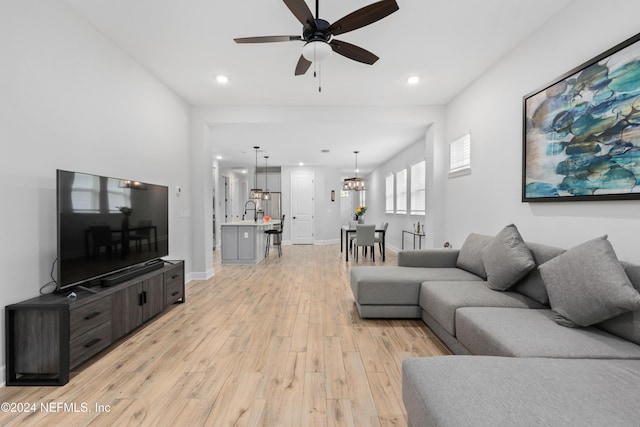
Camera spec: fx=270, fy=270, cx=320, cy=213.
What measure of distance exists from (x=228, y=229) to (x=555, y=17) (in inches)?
226

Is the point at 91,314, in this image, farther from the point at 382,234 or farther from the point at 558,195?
the point at 382,234

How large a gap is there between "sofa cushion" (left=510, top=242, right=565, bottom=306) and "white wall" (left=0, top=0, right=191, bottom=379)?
12.2 feet

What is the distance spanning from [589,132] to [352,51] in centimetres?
190

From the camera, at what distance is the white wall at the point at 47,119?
5.97ft

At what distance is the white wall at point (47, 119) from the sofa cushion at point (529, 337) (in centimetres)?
307

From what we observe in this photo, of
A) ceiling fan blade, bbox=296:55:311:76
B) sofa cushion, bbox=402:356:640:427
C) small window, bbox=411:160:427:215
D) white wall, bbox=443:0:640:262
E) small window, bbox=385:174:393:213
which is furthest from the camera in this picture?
small window, bbox=385:174:393:213

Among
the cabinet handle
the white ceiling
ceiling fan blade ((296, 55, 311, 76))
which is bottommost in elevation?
the cabinet handle

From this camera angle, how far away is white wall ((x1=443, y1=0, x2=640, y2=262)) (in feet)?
6.14

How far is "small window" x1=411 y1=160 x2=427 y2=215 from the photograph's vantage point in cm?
582

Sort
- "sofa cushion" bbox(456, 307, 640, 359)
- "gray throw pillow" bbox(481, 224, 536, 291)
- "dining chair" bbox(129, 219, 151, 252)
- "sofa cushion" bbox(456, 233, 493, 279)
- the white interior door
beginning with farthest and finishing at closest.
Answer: the white interior door < "sofa cushion" bbox(456, 233, 493, 279) < "dining chair" bbox(129, 219, 151, 252) < "gray throw pillow" bbox(481, 224, 536, 291) < "sofa cushion" bbox(456, 307, 640, 359)

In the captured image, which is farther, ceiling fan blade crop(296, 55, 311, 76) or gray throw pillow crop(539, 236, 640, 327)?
ceiling fan blade crop(296, 55, 311, 76)

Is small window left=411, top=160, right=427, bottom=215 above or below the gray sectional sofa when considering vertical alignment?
above

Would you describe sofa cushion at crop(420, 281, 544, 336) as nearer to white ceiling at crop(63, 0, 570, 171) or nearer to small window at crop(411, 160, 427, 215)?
white ceiling at crop(63, 0, 570, 171)

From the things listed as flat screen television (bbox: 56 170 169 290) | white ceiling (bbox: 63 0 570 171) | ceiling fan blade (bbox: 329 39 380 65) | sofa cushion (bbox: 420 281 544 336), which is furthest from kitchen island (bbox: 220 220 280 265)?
ceiling fan blade (bbox: 329 39 380 65)
